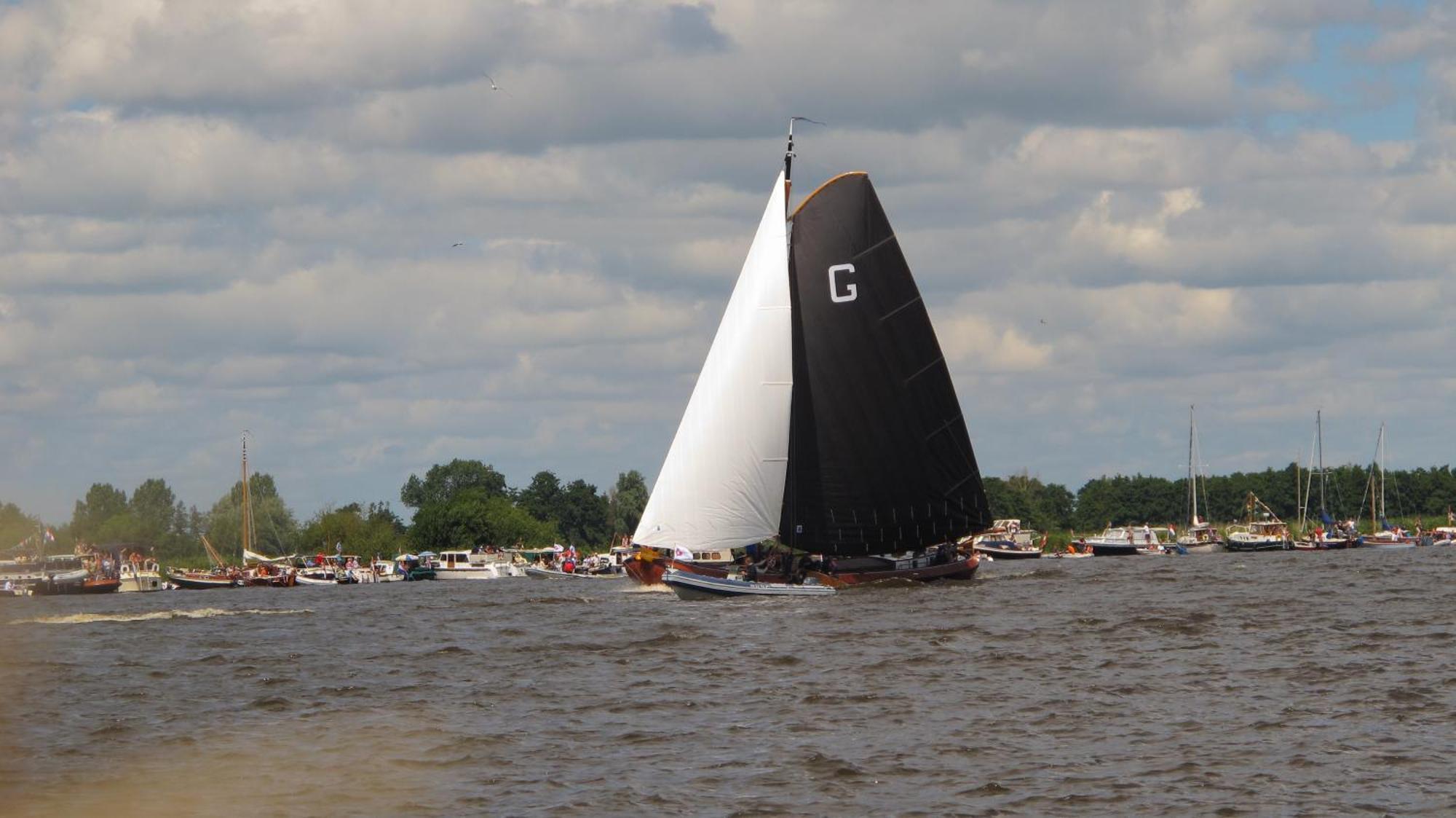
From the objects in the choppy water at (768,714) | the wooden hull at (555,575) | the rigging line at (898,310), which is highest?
A: the rigging line at (898,310)

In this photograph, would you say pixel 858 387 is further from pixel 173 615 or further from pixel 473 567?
pixel 473 567

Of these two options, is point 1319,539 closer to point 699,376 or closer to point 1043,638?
point 699,376

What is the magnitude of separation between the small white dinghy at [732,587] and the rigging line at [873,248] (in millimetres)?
12388

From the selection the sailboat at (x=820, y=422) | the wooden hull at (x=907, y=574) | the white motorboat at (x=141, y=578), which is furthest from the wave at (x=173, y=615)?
the white motorboat at (x=141, y=578)

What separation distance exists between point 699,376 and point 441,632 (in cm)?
1329

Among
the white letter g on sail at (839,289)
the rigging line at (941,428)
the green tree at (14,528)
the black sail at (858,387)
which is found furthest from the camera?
the rigging line at (941,428)

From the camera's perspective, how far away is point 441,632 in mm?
52844

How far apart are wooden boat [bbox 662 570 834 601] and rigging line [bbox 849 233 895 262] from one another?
1241 cm

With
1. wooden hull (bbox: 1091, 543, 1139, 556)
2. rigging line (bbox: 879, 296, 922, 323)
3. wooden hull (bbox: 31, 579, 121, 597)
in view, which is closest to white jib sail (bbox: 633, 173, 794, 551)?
rigging line (bbox: 879, 296, 922, 323)

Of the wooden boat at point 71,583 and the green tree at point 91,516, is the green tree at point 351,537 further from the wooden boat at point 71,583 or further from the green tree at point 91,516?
the green tree at point 91,516

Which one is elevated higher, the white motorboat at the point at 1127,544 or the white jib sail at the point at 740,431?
the white jib sail at the point at 740,431

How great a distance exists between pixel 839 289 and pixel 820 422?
4.88 m

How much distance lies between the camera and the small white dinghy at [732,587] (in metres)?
56.6

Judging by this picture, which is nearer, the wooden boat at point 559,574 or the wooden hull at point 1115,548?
the wooden boat at point 559,574
